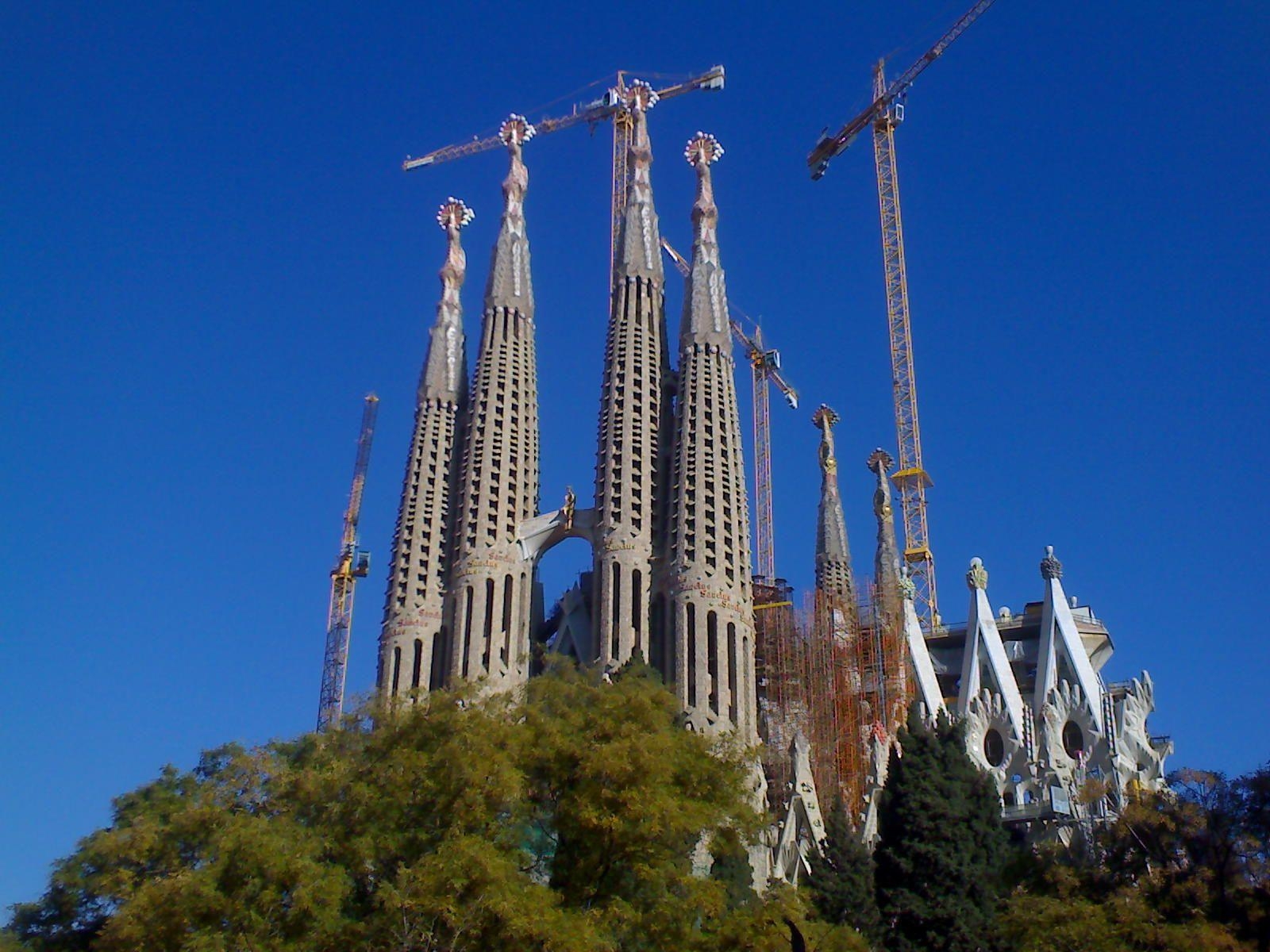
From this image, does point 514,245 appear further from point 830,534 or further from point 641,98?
point 830,534

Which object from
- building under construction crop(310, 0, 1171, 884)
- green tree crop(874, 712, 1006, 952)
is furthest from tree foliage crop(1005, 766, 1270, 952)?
building under construction crop(310, 0, 1171, 884)

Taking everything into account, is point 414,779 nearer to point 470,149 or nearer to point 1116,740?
point 1116,740

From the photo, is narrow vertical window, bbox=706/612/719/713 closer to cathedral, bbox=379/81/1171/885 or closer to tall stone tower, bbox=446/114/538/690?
cathedral, bbox=379/81/1171/885

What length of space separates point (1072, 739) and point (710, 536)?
51.1 feet

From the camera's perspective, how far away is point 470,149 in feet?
237

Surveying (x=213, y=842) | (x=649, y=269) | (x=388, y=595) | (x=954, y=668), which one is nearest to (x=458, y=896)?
(x=213, y=842)

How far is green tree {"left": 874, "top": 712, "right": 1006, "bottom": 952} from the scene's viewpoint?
26469mm

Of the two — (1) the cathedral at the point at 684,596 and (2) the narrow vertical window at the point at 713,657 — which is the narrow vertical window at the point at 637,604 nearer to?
(1) the cathedral at the point at 684,596

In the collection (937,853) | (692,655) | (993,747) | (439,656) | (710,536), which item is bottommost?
(937,853)

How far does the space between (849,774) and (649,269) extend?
19.3 meters

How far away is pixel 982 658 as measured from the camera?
52281 mm

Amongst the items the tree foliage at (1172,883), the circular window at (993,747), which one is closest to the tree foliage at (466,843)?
the tree foliage at (1172,883)

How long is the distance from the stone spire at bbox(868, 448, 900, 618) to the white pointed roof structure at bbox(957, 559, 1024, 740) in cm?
299

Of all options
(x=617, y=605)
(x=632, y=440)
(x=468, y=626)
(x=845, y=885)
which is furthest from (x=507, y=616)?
(x=845, y=885)
